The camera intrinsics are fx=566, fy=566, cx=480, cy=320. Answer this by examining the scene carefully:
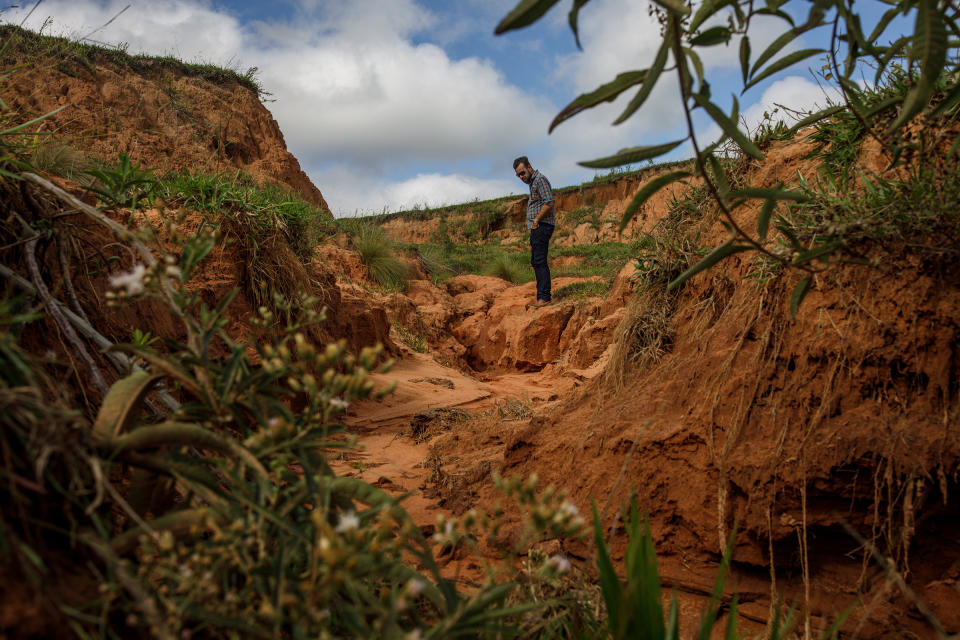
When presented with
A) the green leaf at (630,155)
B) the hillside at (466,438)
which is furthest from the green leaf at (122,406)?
the green leaf at (630,155)

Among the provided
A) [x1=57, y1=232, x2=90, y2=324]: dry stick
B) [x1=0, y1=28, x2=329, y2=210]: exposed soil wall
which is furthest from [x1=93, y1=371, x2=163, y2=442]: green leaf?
[x1=0, y1=28, x2=329, y2=210]: exposed soil wall

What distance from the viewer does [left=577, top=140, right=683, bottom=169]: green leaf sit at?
1.27 metres

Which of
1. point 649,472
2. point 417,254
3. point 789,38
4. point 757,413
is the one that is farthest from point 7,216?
point 417,254

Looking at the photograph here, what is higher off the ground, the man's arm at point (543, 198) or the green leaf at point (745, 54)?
the man's arm at point (543, 198)

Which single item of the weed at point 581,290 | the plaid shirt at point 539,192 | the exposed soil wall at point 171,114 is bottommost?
the weed at point 581,290

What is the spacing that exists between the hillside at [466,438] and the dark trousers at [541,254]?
5.36m

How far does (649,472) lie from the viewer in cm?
252

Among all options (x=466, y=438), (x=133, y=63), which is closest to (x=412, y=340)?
(x=466, y=438)

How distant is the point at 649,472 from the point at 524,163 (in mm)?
7945

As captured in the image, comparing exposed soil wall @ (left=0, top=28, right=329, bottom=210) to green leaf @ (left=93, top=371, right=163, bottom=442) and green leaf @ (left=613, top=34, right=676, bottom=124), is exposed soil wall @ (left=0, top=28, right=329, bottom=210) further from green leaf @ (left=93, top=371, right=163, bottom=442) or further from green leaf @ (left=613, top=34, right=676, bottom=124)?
green leaf @ (left=613, top=34, right=676, bottom=124)

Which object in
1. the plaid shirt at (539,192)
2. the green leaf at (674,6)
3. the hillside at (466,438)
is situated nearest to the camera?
the hillside at (466,438)

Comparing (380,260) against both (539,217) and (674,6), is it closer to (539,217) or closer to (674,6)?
(539,217)

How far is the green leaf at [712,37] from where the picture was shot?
123 cm

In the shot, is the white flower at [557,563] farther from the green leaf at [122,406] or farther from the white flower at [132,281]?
the white flower at [132,281]
